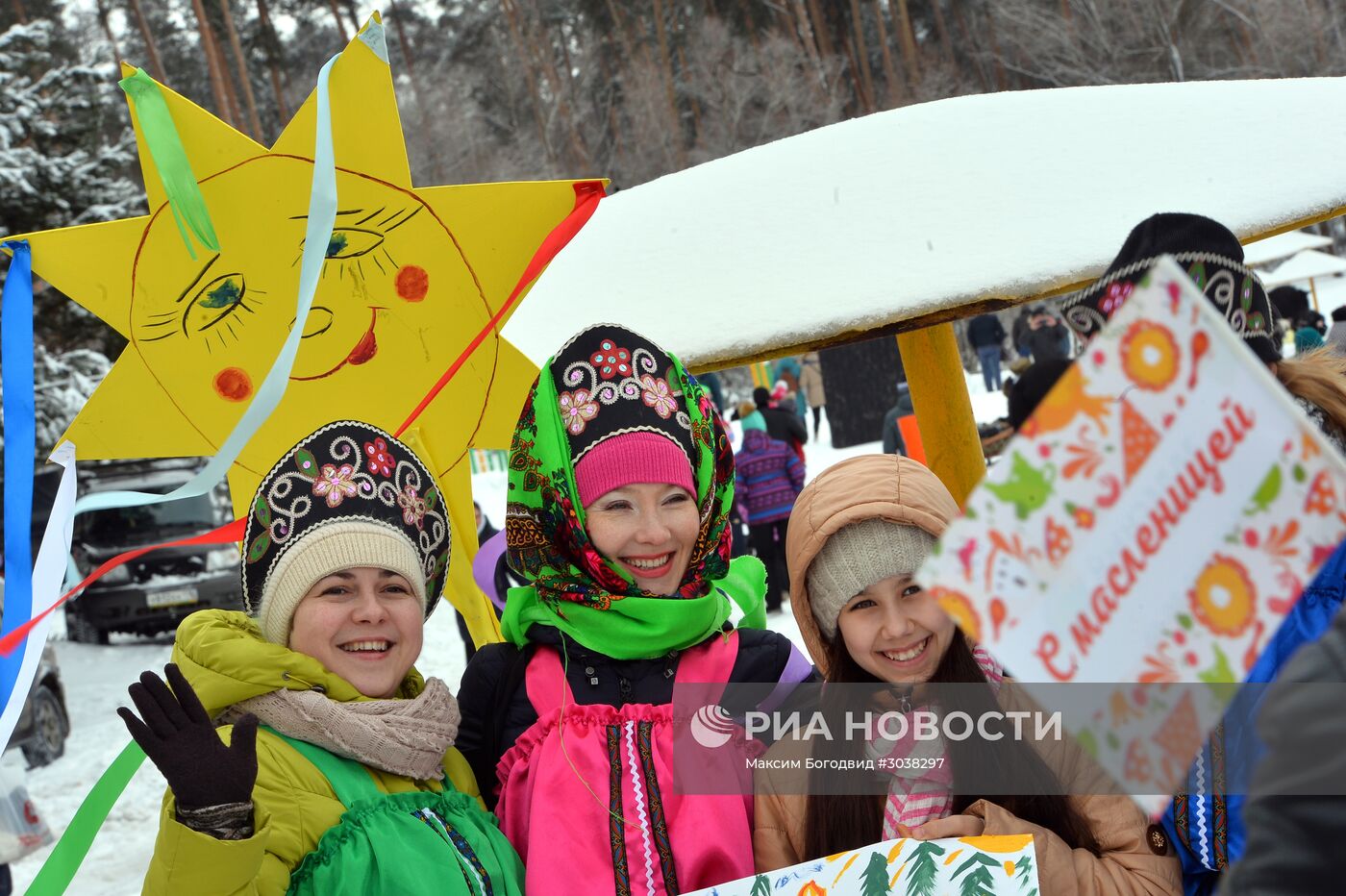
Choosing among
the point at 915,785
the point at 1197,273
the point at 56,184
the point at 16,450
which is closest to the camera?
the point at 1197,273

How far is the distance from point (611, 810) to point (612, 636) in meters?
0.32

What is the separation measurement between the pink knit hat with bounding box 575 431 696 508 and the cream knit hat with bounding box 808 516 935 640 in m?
0.34

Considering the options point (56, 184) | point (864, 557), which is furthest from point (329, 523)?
point (56, 184)

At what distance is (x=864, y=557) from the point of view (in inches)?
84.6

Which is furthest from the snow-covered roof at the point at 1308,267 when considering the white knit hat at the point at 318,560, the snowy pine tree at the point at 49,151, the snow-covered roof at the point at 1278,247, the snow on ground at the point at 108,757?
the white knit hat at the point at 318,560

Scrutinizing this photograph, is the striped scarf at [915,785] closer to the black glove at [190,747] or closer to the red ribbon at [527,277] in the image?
the black glove at [190,747]

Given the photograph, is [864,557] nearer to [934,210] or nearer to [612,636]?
[612,636]

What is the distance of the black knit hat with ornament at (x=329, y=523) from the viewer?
2254 mm

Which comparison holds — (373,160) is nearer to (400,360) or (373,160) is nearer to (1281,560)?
(400,360)

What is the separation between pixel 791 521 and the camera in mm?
2338

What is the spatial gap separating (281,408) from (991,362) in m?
18.3

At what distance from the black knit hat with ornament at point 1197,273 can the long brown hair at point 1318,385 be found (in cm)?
5

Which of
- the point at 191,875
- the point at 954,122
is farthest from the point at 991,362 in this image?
the point at 191,875

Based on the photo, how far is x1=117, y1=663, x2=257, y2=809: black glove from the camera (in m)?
1.80
